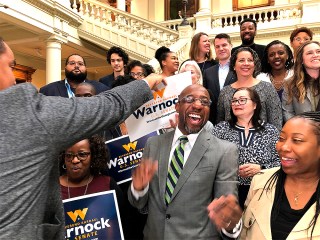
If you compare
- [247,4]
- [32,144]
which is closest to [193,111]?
[32,144]

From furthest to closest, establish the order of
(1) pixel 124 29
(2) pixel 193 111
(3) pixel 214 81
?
(1) pixel 124 29, (3) pixel 214 81, (2) pixel 193 111

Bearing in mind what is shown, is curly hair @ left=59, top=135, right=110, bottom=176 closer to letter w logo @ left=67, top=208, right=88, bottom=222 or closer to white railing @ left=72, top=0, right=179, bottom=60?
letter w logo @ left=67, top=208, right=88, bottom=222

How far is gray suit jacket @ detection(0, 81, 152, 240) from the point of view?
1212 millimetres

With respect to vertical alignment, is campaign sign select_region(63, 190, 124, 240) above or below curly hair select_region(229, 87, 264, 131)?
below

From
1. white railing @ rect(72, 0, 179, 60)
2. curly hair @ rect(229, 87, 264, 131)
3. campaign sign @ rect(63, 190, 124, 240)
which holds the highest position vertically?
white railing @ rect(72, 0, 179, 60)

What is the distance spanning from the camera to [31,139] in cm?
123

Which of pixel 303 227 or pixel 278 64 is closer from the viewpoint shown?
pixel 303 227

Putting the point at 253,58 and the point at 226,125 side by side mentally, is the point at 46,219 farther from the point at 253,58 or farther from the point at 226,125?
the point at 253,58

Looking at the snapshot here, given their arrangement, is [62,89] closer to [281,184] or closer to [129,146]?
[129,146]

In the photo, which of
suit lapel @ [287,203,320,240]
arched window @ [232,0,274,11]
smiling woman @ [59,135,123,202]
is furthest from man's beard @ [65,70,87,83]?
arched window @ [232,0,274,11]

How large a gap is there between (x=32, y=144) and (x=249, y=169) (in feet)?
5.55

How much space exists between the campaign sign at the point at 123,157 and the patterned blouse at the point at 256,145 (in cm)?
65

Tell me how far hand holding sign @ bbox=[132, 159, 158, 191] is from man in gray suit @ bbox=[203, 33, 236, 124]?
1949mm

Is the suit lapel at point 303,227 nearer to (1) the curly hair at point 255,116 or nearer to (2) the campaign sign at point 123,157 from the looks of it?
(1) the curly hair at point 255,116
